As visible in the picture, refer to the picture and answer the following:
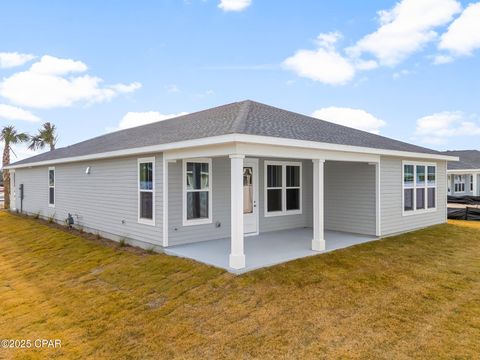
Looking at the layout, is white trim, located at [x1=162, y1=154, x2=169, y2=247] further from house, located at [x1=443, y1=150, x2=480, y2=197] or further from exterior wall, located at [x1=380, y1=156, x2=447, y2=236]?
house, located at [x1=443, y1=150, x2=480, y2=197]

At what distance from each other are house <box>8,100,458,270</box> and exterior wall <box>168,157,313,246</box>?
0.03 meters

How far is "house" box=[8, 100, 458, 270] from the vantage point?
719 centimetres

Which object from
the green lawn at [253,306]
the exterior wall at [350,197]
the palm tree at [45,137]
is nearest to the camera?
the green lawn at [253,306]

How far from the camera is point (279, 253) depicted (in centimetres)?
768

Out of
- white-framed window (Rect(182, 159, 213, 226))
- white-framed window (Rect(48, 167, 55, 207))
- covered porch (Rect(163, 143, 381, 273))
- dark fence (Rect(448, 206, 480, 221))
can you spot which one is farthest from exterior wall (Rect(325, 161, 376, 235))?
white-framed window (Rect(48, 167, 55, 207))

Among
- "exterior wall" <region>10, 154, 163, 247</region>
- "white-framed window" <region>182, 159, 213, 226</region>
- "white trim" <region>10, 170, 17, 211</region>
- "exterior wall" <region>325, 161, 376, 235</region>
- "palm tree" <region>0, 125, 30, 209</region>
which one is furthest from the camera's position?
"palm tree" <region>0, 125, 30, 209</region>

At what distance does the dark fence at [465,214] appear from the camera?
47.3ft

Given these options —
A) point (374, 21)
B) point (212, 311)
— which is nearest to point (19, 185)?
point (212, 311)

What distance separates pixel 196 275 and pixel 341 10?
1140cm

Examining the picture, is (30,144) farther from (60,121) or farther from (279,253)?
(279,253)

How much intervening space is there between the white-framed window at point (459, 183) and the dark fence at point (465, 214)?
1184 cm

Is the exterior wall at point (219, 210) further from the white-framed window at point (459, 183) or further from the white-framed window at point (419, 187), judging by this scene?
the white-framed window at point (459, 183)

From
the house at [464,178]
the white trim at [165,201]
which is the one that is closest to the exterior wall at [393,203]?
the white trim at [165,201]

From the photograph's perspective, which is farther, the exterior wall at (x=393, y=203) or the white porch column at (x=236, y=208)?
the exterior wall at (x=393, y=203)
